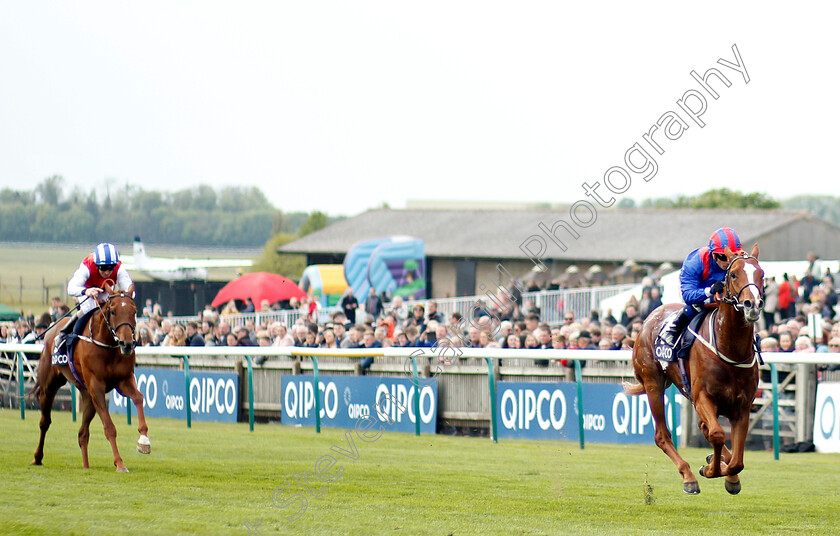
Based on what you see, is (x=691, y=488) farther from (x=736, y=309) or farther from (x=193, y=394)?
(x=193, y=394)

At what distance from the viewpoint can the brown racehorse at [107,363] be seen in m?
8.95

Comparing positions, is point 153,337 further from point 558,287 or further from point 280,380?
point 558,287

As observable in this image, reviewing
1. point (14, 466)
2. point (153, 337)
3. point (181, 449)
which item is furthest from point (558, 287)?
point (14, 466)

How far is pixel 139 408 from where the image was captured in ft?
29.3

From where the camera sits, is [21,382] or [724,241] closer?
[724,241]

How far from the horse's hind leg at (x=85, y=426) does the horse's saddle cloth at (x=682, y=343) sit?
4.77m

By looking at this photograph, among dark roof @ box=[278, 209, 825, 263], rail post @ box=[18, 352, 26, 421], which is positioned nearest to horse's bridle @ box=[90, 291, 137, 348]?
rail post @ box=[18, 352, 26, 421]

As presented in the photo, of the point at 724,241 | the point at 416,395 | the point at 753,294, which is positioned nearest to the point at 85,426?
the point at 416,395

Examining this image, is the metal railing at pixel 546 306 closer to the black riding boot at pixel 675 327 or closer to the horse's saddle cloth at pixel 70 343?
the horse's saddle cloth at pixel 70 343

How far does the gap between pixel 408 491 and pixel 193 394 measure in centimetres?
Result: 822

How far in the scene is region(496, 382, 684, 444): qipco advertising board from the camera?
11352 millimetres

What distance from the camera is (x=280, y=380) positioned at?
14672 millimetres

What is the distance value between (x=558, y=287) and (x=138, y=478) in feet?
60.6

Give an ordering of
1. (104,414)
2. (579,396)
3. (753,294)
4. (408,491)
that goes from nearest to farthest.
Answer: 1. (753,294)
2. (408,491)
3. (104,414)
4. (579,396)
